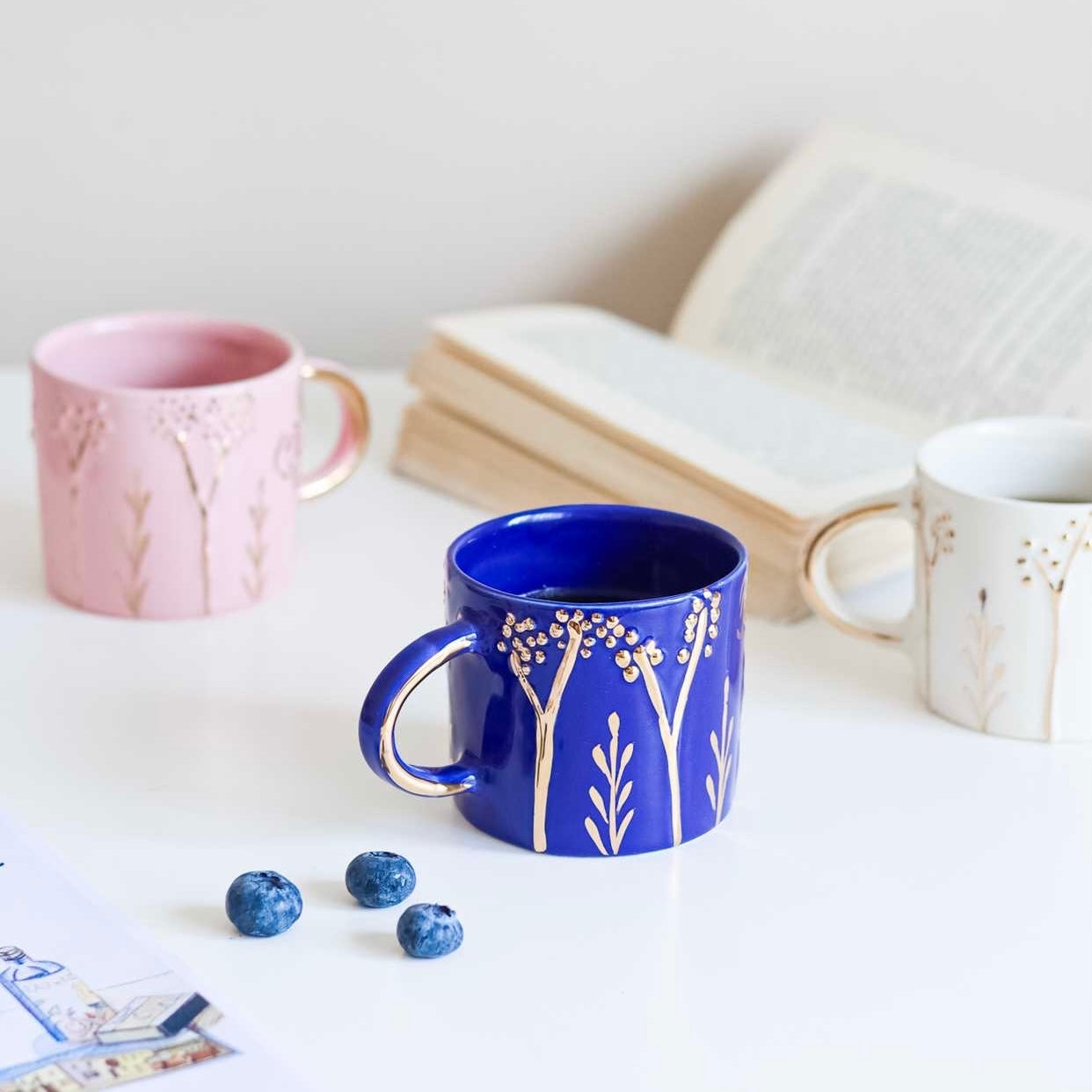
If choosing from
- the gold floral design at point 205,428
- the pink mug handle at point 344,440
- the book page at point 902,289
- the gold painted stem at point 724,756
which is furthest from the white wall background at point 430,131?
the gold painted stem at point 724,756

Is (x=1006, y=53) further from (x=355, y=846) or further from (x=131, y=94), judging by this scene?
(x=355, y=846)

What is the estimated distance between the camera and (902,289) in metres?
0.94

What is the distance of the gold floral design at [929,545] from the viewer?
597mm

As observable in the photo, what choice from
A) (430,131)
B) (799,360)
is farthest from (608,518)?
(430,131)

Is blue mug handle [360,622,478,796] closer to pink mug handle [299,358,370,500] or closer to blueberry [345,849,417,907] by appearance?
blueberry [345,849,417,907]

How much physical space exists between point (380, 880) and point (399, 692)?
5cm

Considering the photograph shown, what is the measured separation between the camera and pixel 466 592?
509mm

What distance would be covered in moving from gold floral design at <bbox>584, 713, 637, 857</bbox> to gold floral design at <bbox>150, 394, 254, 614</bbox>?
9.9 inches

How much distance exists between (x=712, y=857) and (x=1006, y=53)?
75cm

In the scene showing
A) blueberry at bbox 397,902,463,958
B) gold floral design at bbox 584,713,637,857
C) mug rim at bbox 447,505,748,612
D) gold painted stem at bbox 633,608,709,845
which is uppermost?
mug rim at bbox 447,505,748,612

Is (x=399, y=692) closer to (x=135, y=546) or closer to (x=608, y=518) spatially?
(x=608, y=518)

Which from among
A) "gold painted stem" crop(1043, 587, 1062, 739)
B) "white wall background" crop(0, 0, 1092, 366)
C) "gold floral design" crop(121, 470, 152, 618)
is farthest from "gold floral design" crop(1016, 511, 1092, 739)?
"white wall background" crop(0, 0, 1092, 366)

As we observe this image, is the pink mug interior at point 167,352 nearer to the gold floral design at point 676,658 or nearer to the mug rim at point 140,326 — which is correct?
the mug rim at point 140,326

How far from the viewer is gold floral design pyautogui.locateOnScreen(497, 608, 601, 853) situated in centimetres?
49
